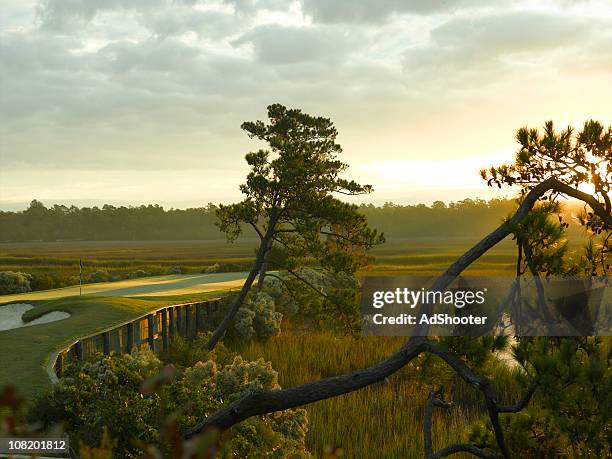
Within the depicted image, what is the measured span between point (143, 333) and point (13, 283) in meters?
21.4

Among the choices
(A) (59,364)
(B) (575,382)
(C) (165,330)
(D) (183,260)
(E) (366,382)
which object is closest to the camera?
(B) (575,382)

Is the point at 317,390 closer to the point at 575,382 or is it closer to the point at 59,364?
the point at 575,382

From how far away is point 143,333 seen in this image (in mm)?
21875

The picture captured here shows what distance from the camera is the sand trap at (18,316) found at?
23.1 meters

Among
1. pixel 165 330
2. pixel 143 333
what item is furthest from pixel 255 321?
pixel 143 333

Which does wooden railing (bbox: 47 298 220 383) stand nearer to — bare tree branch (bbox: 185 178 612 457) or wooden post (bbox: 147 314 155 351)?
wooden post (bbox: 147 314 155 351)

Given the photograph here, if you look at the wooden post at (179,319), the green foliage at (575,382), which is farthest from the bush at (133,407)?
the wooden post at (179,319)

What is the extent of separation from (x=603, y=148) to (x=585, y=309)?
4.12ft

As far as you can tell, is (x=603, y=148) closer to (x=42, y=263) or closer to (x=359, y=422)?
(x=359, y=422)

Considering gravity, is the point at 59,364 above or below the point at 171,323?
above

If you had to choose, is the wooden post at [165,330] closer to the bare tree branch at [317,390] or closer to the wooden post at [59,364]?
the wooden post at [59,364]

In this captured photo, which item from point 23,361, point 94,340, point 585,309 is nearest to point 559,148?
point 585,309

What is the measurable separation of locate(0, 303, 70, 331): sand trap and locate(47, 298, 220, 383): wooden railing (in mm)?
3230

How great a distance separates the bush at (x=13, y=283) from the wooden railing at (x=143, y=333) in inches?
618
